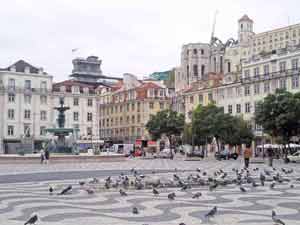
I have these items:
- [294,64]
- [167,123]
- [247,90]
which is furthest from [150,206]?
[247,90]

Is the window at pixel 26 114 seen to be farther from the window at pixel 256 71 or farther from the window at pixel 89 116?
the window at pixel 256 71

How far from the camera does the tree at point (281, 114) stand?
1789 inches

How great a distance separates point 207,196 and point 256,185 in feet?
12.1

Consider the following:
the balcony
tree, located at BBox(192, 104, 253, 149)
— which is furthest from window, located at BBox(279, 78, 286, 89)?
tree, located at BBox(192, 104, 253, 149)

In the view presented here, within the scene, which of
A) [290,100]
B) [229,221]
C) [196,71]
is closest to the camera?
[229,221]

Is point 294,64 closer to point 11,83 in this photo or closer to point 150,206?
point 11,83

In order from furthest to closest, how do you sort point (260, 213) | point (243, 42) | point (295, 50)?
point (243, 42)
point (295, 50)
point (260, 213)

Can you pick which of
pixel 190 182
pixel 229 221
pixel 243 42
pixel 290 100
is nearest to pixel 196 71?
pixel 243 42

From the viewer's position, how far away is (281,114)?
45.6 metres

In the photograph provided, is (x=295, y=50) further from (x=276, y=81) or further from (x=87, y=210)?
(x=87, y=210)

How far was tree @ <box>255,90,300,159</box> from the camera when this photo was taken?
45.4 metres

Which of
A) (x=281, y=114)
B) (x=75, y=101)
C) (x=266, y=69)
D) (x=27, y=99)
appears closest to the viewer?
(x=281, y=114)

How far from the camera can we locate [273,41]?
135000 millimetres

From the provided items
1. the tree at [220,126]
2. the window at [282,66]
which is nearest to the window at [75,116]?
the tree at [220,126]
